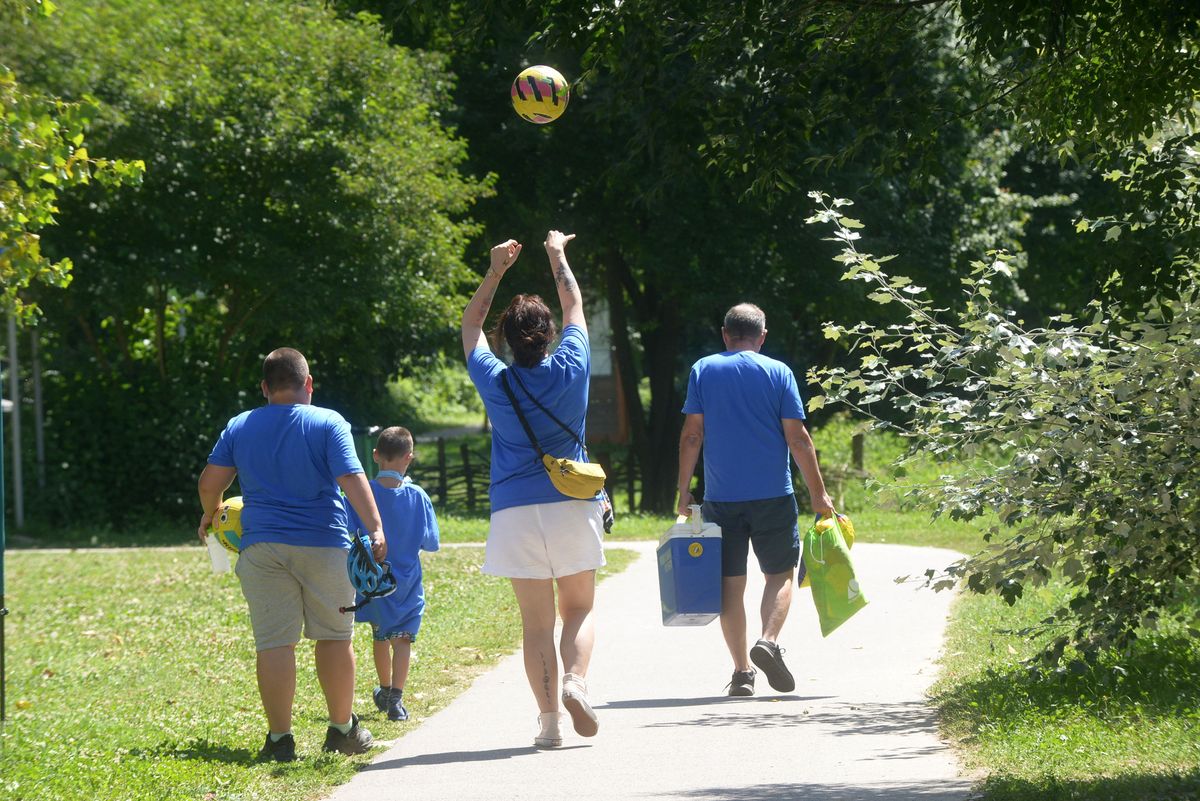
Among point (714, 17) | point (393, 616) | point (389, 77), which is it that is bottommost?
point (393, 616)

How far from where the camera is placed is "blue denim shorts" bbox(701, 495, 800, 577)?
7.75 m

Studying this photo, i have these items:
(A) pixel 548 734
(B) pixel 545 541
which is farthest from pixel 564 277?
(A) pixel 548 734

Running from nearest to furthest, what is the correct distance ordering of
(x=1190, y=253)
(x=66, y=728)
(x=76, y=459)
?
(x=1190, y=253) < (x=66, y=728) < (x=76, y=459)

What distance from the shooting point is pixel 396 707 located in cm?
734

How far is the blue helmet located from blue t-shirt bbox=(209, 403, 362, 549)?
0.16 m

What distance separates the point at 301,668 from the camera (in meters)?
8.95

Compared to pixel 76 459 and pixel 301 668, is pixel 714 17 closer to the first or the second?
pixel 301 668

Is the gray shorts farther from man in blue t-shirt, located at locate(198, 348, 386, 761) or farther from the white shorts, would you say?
the white shorts

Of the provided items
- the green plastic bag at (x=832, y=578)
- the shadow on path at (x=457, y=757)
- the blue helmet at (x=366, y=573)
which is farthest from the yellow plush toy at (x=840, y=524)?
the blue helmet at (x=366, y=573)

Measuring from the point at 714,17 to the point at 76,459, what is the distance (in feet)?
53.6

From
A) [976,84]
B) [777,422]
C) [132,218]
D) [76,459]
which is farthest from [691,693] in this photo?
[76,459]

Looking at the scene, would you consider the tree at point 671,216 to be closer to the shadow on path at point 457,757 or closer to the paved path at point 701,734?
the paved path at point 701,734

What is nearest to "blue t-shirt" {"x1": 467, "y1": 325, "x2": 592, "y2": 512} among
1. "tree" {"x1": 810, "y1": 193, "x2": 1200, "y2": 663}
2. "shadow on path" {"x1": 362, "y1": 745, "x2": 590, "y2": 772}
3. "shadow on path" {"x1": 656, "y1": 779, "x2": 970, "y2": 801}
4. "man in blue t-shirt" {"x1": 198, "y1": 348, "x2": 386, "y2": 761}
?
"man in blue t-shirt" {"x1": 198, "y1": 348, "x2": 386, "y2": 761}

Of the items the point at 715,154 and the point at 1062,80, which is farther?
the point at 715,154
